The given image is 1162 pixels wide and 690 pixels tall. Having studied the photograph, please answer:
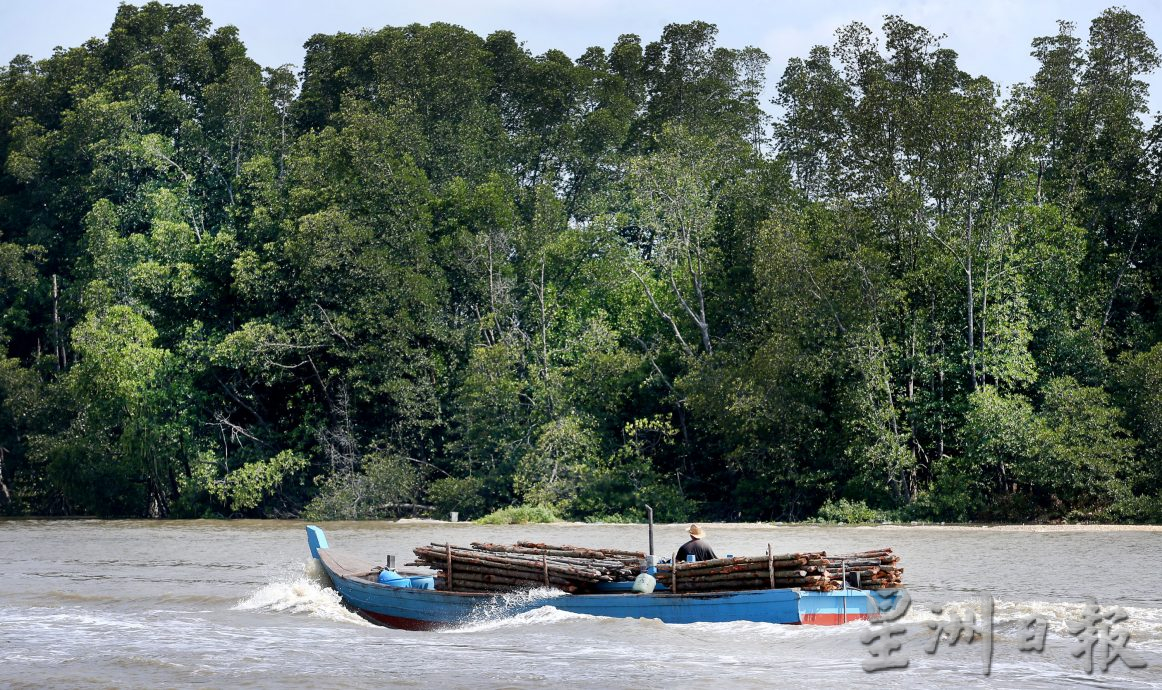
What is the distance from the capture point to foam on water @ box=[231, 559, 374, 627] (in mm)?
22125

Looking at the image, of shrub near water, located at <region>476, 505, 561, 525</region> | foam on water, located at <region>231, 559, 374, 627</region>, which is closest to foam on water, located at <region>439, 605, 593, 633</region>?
foam on water, located at <region>231, 559, 374, 627</region>

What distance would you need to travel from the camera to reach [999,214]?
39906 mm

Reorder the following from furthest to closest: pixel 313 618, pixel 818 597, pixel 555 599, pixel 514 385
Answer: pixel 514 385
pixel 313 618
pixel 555 599
pixel 818 597

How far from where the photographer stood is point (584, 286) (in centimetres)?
5372

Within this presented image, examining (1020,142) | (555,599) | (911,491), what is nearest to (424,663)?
(555,599)

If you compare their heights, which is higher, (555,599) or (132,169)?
(132,169)

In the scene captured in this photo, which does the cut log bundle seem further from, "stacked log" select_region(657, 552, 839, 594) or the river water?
the river water

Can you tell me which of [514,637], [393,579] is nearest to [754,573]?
[514,637]

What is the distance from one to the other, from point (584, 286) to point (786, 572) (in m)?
35.9

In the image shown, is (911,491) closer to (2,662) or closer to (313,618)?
(313,618)

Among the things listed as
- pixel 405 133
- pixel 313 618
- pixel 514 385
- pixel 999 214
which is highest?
pixel 405 133

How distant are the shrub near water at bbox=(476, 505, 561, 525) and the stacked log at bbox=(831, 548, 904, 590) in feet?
85.2

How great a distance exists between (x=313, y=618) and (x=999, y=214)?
27463 mm

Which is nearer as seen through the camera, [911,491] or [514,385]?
[911,491]
